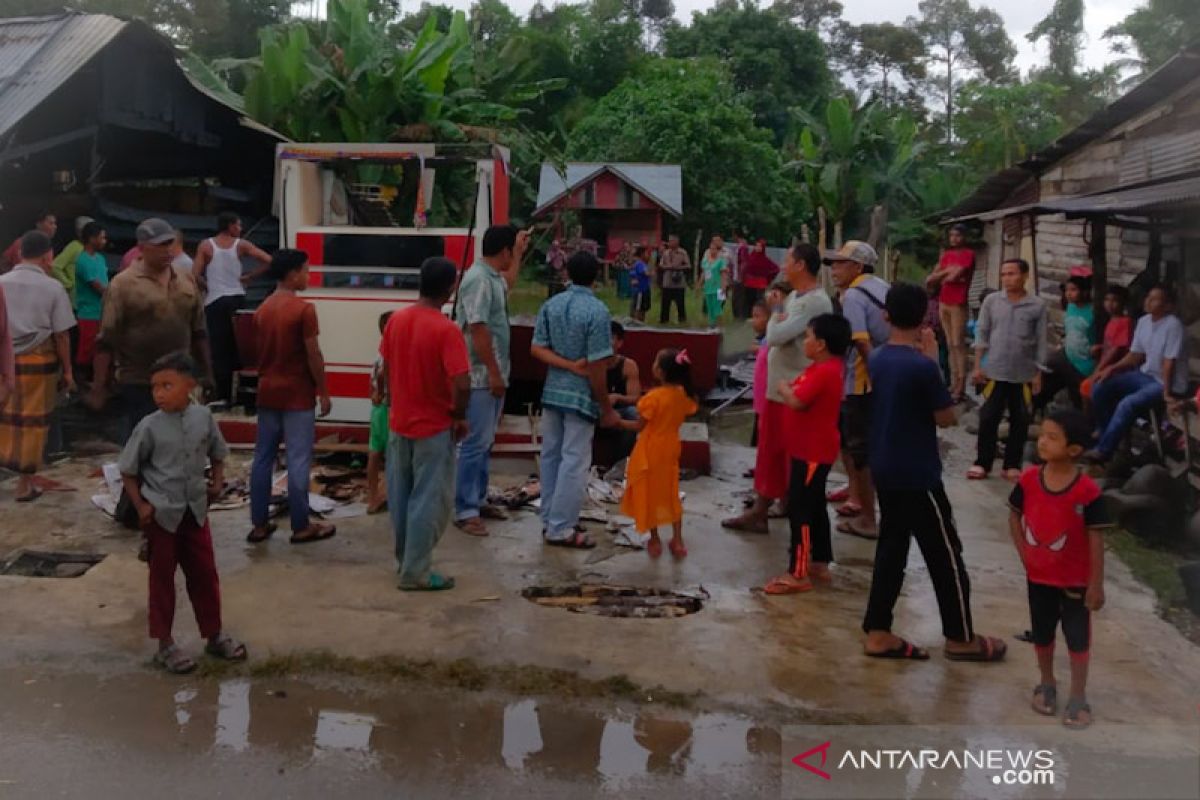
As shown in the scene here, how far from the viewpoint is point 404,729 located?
4203mm

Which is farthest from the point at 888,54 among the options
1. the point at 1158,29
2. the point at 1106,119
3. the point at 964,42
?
the point at 1106,119

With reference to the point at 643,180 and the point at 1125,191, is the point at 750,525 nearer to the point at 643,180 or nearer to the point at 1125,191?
the point at 1125,191

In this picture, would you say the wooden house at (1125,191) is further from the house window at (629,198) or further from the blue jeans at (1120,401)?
the house window at (629,198)

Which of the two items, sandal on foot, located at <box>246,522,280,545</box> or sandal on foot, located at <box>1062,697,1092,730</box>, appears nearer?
sandal on foot, located at <box>1062,697,1092,730</box>

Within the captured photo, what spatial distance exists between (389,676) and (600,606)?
1317 millimetres

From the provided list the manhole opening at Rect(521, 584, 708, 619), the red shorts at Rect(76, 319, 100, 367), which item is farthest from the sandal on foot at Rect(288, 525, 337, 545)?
the red shorts at Rect(76, 319, 100, 367)

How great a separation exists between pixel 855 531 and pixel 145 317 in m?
4.50

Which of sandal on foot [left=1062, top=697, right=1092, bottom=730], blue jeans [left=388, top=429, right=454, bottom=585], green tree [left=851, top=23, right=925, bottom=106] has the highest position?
green tree [left=851, top=23, right=925, bottom=106]

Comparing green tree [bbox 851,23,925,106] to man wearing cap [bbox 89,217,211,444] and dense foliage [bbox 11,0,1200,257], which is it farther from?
Answer: man wearing cap [bbox 89,217,211,444]

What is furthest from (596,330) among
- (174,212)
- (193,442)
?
(174,212)

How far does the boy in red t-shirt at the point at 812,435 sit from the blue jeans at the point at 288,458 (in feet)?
8.89

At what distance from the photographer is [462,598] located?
559 cm

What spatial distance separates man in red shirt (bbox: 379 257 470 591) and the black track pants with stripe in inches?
83.7

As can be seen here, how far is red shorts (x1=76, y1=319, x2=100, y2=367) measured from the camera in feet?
32.3
